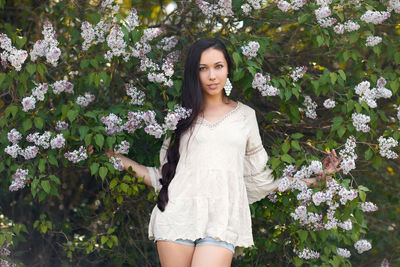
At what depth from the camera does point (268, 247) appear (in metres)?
3.79

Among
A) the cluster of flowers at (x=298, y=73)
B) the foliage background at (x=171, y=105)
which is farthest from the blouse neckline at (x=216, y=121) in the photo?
the cluster of flowers at (x=298, y=73)

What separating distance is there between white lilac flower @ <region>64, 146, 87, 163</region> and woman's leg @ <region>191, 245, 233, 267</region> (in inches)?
32.1

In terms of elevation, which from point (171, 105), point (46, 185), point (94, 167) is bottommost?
point (46, 185)

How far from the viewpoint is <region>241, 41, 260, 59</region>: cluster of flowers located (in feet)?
10.4

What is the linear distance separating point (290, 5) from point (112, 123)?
3.97 feet

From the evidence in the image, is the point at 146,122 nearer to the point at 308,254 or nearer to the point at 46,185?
the point at 46,185

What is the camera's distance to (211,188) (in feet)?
9.66

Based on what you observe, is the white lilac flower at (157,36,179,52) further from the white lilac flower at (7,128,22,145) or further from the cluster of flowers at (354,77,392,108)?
the cluster of flowers at (354,77,392,108)

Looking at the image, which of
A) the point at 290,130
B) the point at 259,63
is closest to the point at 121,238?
the point at 290,130

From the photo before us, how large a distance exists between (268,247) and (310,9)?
1.58 meters

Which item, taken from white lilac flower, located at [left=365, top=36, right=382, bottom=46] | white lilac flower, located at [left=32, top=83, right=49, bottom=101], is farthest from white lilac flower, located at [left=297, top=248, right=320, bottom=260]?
white lilac flower, located at [left=32, top=83, right=49, bottom=101]

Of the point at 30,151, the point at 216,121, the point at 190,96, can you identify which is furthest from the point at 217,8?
the point at 30,151

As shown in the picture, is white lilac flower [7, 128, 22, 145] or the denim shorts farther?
white lilac flower [7, 128, 22, 145]

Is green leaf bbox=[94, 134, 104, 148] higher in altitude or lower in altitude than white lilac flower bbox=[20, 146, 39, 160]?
higher
